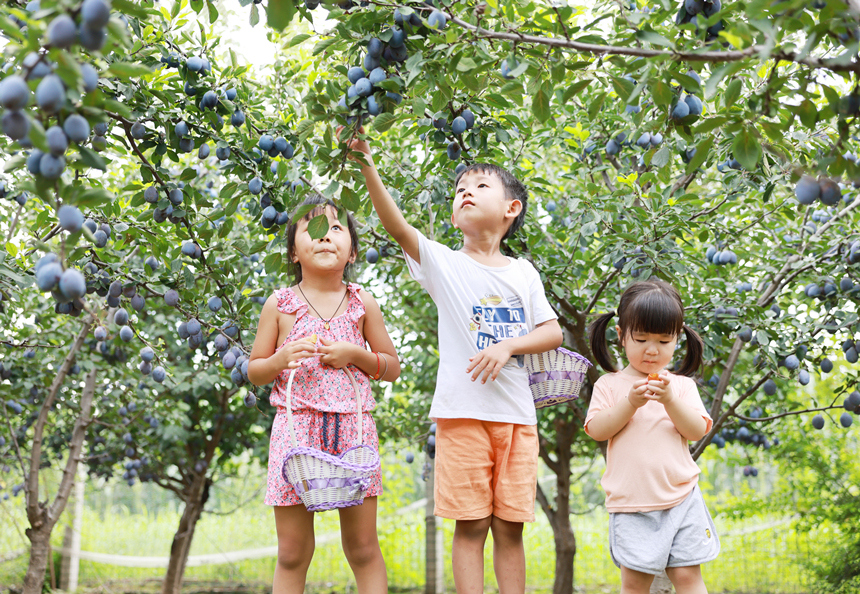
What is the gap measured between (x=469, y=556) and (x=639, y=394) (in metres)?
0.63

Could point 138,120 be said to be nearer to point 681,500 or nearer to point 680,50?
point 680,50

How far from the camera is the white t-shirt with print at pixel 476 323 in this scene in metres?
1.91

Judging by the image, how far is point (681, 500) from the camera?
6.17ft

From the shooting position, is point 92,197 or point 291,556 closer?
point 92,197

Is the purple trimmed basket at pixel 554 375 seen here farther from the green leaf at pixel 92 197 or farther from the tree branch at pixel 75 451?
the tree branch at pixel 75 451

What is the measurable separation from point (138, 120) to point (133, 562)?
5.69m

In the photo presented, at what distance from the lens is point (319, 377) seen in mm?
1939

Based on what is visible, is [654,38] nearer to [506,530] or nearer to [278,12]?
[278,12]

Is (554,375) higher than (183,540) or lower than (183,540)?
higher

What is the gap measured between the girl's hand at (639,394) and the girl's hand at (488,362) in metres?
0.34

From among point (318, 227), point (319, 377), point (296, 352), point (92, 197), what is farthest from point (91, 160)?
point (319, 377)

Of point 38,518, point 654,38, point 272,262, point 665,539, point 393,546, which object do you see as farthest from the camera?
point 393,546

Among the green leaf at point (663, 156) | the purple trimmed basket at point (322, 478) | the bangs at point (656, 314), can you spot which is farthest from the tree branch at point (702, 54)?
the purple trimmed basket at point (322, 478)

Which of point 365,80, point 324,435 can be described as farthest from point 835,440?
point 365,80
